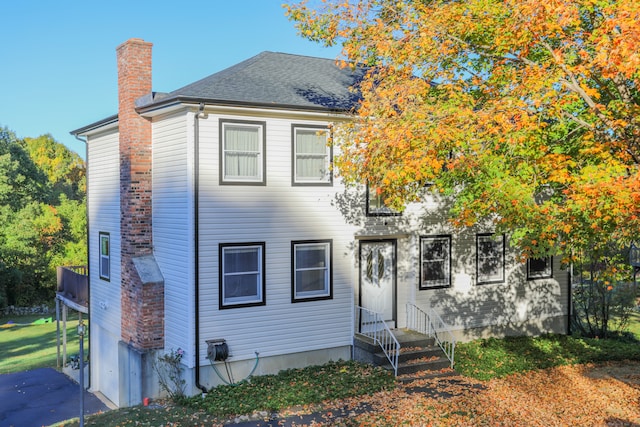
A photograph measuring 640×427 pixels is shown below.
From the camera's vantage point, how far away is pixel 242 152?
43.2ft

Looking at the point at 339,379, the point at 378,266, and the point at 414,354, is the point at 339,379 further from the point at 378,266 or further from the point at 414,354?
the point at 378,266

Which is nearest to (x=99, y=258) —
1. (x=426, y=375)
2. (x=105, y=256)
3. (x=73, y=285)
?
(x=105, y=256)

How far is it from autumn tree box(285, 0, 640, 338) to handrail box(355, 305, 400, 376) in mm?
3610

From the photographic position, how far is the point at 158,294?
1388 centimetres

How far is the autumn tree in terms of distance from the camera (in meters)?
9.50

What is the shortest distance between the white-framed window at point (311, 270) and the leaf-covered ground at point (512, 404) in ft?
10.2

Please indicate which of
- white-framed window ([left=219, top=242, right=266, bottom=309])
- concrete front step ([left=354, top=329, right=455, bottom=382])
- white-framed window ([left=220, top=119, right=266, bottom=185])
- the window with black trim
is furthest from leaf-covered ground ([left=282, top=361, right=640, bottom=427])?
white-framed window ([left=220, top=119, right=266, bottom=185])

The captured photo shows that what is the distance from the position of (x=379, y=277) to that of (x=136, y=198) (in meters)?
6.62

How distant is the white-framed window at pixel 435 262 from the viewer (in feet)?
51.7

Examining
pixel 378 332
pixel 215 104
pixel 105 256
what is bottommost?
pixel 378 332

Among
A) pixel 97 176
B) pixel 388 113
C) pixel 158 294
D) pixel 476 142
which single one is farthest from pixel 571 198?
pixel 97 176

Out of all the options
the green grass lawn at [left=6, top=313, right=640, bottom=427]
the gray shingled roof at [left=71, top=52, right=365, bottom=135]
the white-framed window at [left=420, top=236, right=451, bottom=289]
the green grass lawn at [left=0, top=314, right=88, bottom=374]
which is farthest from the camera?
the green grass lawn at [left=0, top=314, right=88, bottom=374]

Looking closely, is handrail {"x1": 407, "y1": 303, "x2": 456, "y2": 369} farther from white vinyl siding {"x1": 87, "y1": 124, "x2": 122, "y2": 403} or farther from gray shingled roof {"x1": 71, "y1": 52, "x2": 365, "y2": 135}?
white vinyl siding {"x1": 87, "y1": 124, "x2": 122, "y2": 403}

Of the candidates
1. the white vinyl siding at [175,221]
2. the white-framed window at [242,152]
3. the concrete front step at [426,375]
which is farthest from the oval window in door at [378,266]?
the white vinyl siding at [175,221]
